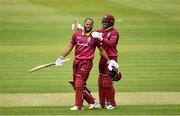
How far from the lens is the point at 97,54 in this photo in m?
25.1

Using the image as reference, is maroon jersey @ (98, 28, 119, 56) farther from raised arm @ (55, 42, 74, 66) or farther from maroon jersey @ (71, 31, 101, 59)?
raised arm @ (55, 42, 74, 66)

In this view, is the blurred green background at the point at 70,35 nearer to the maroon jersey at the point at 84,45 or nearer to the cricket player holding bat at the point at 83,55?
the cricket player holding bat at the point at 83,55

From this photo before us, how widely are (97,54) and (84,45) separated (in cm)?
1011

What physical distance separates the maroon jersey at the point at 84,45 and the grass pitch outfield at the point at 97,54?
1.11m

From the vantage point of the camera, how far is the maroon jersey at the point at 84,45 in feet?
49.3

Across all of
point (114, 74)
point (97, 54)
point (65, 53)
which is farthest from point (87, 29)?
point (97, 54)

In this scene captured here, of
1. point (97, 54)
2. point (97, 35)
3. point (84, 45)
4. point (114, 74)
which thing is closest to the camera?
point (97, 35)

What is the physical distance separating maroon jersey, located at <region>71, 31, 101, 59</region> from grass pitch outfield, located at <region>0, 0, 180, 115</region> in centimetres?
111

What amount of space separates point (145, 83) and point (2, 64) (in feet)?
16.6

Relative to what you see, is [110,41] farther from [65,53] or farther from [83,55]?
[65,53]

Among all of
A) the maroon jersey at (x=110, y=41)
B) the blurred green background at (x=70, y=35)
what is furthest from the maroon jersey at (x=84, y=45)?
the blurred green background at (x=70, y=35)

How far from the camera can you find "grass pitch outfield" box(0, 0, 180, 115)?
16.4 m

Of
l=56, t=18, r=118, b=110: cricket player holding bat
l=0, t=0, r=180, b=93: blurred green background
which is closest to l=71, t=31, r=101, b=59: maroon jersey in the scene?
l=56, t=18, r=118, b=110: cricket player holding bat

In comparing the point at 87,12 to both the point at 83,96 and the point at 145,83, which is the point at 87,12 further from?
the point at 83,96
